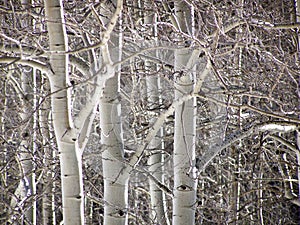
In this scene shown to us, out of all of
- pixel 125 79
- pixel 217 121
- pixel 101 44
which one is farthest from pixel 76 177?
pixel 125 79

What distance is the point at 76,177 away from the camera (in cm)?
285

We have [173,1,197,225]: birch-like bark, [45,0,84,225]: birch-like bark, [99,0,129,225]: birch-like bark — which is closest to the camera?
[45,0,84,225]: birch-like bark

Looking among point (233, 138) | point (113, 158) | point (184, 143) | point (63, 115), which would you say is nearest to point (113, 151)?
point (113, 158)

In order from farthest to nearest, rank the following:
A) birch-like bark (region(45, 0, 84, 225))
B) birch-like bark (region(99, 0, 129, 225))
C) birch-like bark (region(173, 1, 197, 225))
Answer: birch-like bark (region(173, 1, 197, 225)), birch-like bark (region(99, 0, 129, 225)), birch-like bark (region(45, 0, 84, 225))

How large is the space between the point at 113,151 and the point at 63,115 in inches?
28.1

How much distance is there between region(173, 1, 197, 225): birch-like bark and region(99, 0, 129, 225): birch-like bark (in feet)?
1.57

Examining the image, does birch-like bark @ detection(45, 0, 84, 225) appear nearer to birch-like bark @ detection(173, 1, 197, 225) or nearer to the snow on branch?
birch-like bark @ detection(173, 1, 197, 225)

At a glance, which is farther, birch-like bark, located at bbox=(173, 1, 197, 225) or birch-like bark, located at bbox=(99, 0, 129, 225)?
birch-like bark, located at bbox=(173, 1, 197, 225)

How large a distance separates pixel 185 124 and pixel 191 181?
1.44 ft

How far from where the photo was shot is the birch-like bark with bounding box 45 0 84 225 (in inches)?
108

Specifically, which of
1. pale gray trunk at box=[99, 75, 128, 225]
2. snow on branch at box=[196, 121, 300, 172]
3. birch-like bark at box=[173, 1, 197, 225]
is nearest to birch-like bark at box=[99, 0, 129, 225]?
pale gray trunk at box=[99, 75, 128, 225]

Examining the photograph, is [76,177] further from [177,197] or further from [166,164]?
[166,164]

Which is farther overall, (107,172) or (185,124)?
(185,124)

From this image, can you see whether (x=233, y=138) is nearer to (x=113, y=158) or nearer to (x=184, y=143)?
(x=184, y=143)
